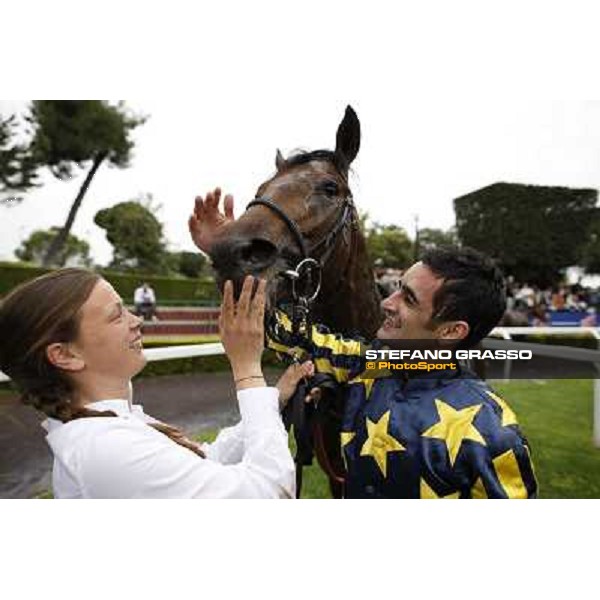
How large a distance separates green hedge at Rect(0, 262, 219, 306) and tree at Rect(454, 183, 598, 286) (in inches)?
35.2

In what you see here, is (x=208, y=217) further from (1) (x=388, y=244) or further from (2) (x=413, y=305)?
(2) (x=413, y=305)

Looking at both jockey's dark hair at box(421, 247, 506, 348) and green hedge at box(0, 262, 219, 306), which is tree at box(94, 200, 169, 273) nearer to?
green hedge at box(0, 262, 219, 306)

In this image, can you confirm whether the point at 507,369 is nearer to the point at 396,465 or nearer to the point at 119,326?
the point at 396,465

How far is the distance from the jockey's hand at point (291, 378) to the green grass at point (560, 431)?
2.32ft

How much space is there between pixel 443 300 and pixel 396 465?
51 cm

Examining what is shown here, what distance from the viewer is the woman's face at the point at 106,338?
4.87ft

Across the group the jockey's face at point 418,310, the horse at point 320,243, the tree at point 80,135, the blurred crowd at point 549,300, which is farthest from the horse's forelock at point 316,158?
the blurred crowd at point 549,300

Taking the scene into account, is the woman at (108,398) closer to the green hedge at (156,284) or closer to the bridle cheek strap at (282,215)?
the bridle cheek strap at (282,215)

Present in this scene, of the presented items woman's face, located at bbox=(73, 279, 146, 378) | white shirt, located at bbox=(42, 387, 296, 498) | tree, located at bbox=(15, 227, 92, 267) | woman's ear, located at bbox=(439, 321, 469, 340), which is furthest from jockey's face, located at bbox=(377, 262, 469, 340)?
tree, located at bbox=(15, 227, 92, 267)

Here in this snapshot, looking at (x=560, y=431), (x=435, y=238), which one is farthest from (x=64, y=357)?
(x=560, y=431)

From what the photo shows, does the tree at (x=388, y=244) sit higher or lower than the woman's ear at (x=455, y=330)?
higher

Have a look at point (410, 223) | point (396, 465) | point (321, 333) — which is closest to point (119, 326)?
point (321, 333)

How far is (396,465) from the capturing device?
5.78 feet

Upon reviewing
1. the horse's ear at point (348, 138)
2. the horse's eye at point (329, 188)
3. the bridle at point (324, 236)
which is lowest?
the bridle at point (324, 236)
